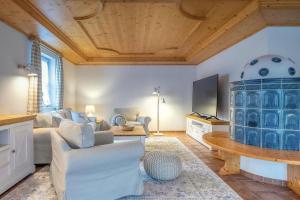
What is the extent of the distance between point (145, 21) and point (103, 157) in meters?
2.76

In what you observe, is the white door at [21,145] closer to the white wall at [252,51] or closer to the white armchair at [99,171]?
the white armchair at [99,171]

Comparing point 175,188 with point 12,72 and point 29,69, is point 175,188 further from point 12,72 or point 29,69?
point 29,69

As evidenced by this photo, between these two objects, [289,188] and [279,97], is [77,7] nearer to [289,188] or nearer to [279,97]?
[279,97]

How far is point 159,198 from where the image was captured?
2.72 m

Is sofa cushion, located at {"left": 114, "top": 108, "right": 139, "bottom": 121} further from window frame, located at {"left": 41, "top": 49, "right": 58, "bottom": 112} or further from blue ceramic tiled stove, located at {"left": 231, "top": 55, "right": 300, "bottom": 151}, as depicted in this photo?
blue ceramic tiled stove, located at {"left": 231, "top": 55, "right": 300, "bottom": 151}

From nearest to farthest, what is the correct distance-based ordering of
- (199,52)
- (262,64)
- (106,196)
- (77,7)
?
(106,196) → (262,64) → (77,7) → (199,52)

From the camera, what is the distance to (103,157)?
2.39m

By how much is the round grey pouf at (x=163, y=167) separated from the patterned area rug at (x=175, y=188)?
0.27 ft

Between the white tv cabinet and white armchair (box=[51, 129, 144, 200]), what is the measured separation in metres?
2.86

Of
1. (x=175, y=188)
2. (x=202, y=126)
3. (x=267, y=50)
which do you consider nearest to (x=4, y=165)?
(x=175, y=188)

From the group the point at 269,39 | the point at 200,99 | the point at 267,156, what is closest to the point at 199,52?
the point at 200,99

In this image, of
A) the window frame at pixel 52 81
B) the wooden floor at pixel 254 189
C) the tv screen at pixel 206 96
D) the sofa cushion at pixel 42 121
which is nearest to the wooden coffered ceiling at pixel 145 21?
the window frame at pixel 52 81

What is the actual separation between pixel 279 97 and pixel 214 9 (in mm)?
1572

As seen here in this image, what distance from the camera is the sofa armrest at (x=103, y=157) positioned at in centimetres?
227
